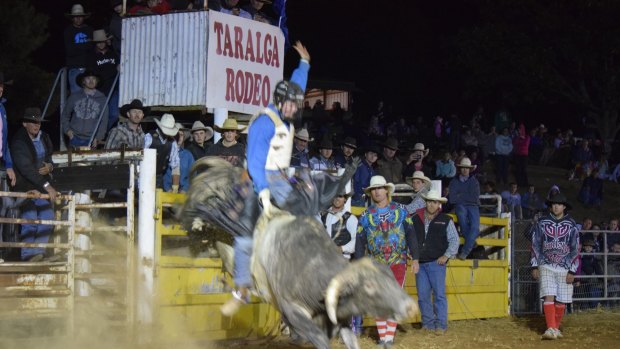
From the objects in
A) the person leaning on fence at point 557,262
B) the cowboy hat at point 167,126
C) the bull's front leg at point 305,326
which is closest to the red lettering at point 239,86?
the cowboy hat at point 167,126

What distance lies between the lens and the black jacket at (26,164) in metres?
10.8

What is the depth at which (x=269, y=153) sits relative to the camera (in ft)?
27.8

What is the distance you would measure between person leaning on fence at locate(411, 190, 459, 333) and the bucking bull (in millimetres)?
4585

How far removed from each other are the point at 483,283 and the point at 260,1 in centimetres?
544

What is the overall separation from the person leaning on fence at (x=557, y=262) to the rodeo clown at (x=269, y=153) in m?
5.47

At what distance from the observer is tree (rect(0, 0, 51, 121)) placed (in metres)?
21.0

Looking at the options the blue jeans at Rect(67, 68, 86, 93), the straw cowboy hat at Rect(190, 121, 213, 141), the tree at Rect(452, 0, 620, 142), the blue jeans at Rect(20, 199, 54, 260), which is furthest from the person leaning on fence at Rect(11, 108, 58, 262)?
the tree at Rect(452, 0, 620, 142)

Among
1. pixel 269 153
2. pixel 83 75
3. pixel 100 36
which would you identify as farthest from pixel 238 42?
pixel 269 153

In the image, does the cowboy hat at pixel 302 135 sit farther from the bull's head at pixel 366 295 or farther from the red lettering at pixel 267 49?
the bull's head at pixel 366 295

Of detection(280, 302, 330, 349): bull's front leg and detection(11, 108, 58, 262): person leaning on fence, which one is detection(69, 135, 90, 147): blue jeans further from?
detection(280, 302, 330, 349): bull's front leg

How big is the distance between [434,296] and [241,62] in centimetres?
420

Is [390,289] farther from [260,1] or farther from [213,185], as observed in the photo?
[260,1]

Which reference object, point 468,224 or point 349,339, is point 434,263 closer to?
point 468,224

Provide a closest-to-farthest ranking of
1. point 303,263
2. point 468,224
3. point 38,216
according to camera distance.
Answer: point 303,263 < point 38,216 < point 468,224
